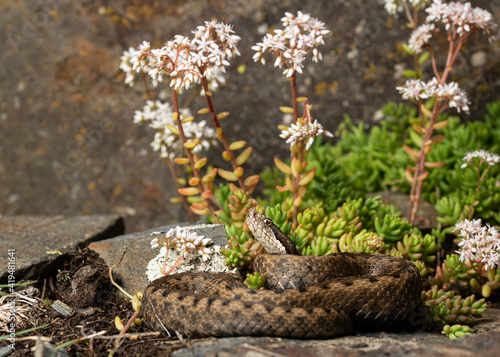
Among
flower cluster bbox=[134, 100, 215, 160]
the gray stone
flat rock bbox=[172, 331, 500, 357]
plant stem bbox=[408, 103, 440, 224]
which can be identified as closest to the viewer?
flat rock bbox=[172, 331, 500, 357]

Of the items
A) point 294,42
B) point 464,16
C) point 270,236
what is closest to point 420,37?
point 464,16

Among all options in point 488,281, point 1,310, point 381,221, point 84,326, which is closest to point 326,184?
point 381,221

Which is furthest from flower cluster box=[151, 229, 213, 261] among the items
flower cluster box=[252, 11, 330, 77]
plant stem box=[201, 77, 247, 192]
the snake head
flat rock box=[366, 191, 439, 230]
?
flat rock box=[366, 191, 439, 230]

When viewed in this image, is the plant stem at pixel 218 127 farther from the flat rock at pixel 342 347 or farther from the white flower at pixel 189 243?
the flat rock at pixel 342 347

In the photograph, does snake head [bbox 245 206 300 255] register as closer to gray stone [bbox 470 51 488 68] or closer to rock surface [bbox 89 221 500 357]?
rock surface [bbox 89 221 500 357]

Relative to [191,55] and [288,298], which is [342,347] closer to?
[288,298]
